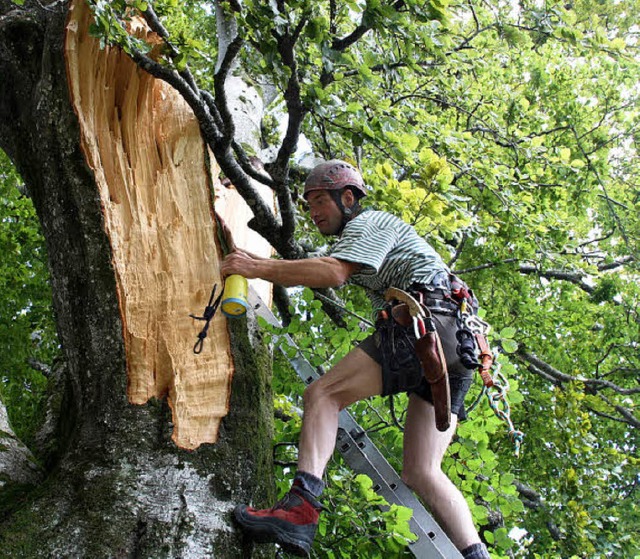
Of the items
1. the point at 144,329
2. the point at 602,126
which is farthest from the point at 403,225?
the point at 602,126

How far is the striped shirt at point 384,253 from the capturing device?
2.88 m

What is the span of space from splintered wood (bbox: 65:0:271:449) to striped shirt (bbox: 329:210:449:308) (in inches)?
24.7

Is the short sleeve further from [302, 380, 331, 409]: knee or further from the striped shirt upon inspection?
[302, 380, 331, 409]: knee

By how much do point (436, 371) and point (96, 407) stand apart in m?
1.36

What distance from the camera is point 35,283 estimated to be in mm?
6441

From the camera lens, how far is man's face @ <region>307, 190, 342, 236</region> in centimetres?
333

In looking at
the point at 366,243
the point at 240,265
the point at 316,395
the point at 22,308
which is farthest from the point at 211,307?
the point at 22,308

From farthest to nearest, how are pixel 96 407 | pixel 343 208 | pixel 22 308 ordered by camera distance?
pixel 22 308 < pixel 343 208 < pixel 96 407

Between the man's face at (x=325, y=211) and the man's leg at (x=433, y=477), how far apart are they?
95 centimetres

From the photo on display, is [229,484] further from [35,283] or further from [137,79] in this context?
[35,283]

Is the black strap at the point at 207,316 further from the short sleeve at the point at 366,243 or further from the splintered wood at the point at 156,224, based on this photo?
the short sleeve at the point at 366,243

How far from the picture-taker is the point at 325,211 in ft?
11.0

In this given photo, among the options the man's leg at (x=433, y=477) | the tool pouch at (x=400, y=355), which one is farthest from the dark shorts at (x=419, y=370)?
the man's leg at (x=433, y=477)

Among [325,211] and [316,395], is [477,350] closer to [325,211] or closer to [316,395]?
[316,395]
